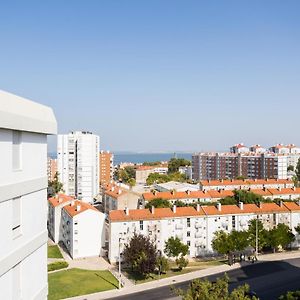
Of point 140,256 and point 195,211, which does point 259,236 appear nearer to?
point 195,211

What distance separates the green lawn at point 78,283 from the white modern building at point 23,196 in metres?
38.0

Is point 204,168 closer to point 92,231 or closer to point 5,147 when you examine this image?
point 92,231

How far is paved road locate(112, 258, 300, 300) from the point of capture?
42906 millimetres

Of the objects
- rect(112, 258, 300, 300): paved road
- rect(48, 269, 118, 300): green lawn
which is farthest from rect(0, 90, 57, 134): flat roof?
rect(48, 269, 118, 300): green lawn

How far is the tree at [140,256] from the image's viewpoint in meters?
49.3

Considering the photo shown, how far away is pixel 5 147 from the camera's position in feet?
22.1

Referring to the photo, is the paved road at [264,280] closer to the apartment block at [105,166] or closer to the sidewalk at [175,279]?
the sidewalk at [175,279]

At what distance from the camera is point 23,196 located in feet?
24.6

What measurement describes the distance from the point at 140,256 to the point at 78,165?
6389 centimetres

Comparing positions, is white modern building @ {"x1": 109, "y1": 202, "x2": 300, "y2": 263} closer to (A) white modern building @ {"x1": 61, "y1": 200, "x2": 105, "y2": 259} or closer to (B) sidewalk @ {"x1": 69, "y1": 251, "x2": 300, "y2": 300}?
(A) white modern building @ {"x1": 61, "y1": 200, "x2": 105, "y2": 259}

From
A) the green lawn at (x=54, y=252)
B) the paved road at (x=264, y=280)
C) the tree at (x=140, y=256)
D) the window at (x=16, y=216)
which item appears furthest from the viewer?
the green lawn at (x=54, y=252)

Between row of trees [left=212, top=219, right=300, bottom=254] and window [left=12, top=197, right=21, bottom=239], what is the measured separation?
169 ft

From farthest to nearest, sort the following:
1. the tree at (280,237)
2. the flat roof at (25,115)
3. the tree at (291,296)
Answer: the tree at (280,237)
the tree at (291,296)
the flat roof at (25,115)

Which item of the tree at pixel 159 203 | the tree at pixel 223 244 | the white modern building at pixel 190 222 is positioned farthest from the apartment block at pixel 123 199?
the tree at pixel 223 244
